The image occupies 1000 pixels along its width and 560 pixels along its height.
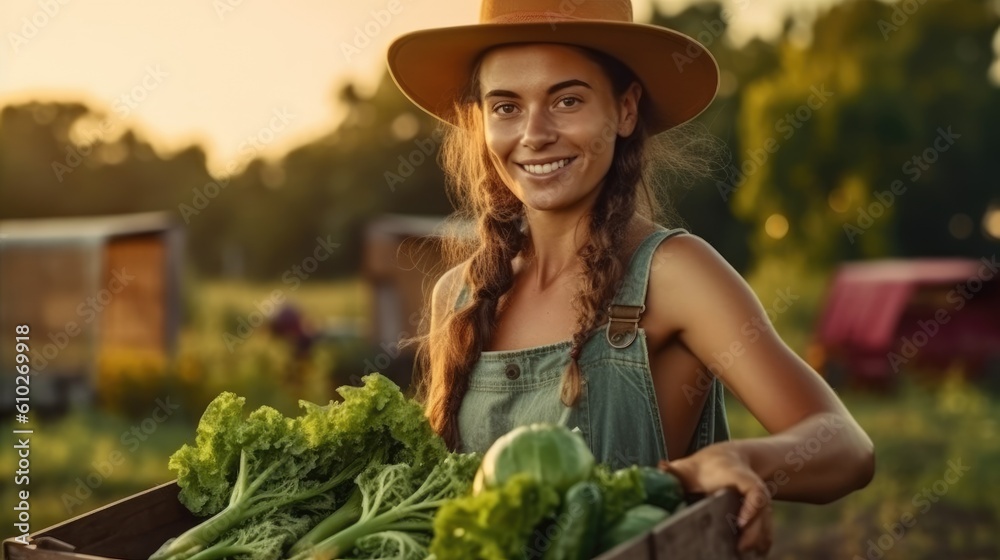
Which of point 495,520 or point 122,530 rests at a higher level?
point 495,520

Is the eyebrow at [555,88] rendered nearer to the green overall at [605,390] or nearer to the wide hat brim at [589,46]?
the wide hat brim at [589,46]

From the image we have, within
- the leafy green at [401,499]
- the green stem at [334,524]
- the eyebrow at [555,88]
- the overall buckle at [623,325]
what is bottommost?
the green stem at [334,524]

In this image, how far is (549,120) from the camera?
289 cm

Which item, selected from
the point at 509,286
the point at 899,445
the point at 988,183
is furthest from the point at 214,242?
the point at 509,286

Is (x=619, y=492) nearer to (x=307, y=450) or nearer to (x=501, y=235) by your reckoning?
(x=307, y=450)

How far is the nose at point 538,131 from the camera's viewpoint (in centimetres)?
286

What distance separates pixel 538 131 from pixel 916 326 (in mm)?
14528

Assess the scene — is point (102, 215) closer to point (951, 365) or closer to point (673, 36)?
point (951, 365)

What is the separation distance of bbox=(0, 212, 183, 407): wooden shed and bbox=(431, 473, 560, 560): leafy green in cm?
1197

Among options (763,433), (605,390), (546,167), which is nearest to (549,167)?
(546,167)

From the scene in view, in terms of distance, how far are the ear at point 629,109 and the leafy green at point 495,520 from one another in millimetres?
1415

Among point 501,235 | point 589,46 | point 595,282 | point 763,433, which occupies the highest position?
point 589,46

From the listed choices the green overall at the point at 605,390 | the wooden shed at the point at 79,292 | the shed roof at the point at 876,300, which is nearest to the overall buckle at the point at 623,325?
the green overall at the point at 605,390

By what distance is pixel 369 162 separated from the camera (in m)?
32.6
